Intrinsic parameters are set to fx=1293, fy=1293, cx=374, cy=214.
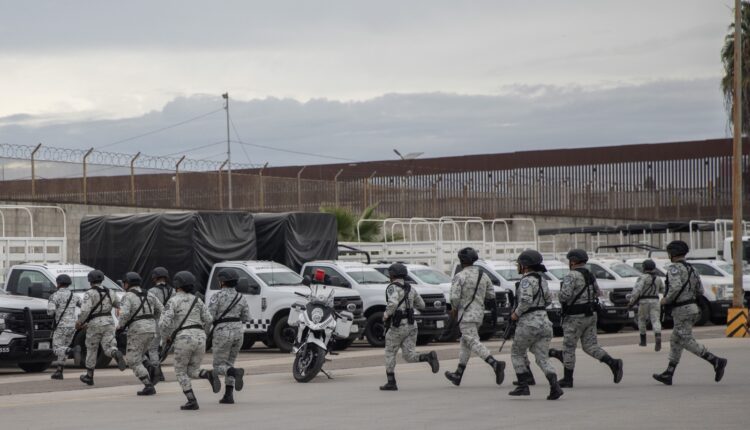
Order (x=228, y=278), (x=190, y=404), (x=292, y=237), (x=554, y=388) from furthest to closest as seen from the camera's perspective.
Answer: (x=292, y=237) → (x=228, y=278) → (x=554, y=388) → (x=190, y=404)

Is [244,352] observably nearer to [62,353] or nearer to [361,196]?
[62,353]

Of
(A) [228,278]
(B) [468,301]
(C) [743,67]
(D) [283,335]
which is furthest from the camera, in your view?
(C) [743,67]

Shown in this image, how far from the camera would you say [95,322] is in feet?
64.5

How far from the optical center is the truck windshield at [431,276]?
98.8ft

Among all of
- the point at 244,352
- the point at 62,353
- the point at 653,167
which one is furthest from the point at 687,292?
the point at 653,167

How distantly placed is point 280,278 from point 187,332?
1201 cm

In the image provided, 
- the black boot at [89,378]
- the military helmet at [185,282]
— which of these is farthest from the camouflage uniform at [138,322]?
the military helmet at [185,282]

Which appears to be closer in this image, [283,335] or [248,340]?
[283,335]

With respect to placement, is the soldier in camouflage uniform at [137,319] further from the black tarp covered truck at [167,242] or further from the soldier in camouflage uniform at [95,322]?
the black tarp covered truck at [167,242]

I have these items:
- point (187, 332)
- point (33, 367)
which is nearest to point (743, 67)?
point (33, 367)

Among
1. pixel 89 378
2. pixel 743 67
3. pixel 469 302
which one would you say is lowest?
pixel 89 378

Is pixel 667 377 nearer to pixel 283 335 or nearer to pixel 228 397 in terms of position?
pixel 228 397

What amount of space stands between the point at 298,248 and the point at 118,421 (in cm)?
1633

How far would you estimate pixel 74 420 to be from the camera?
560 inches
